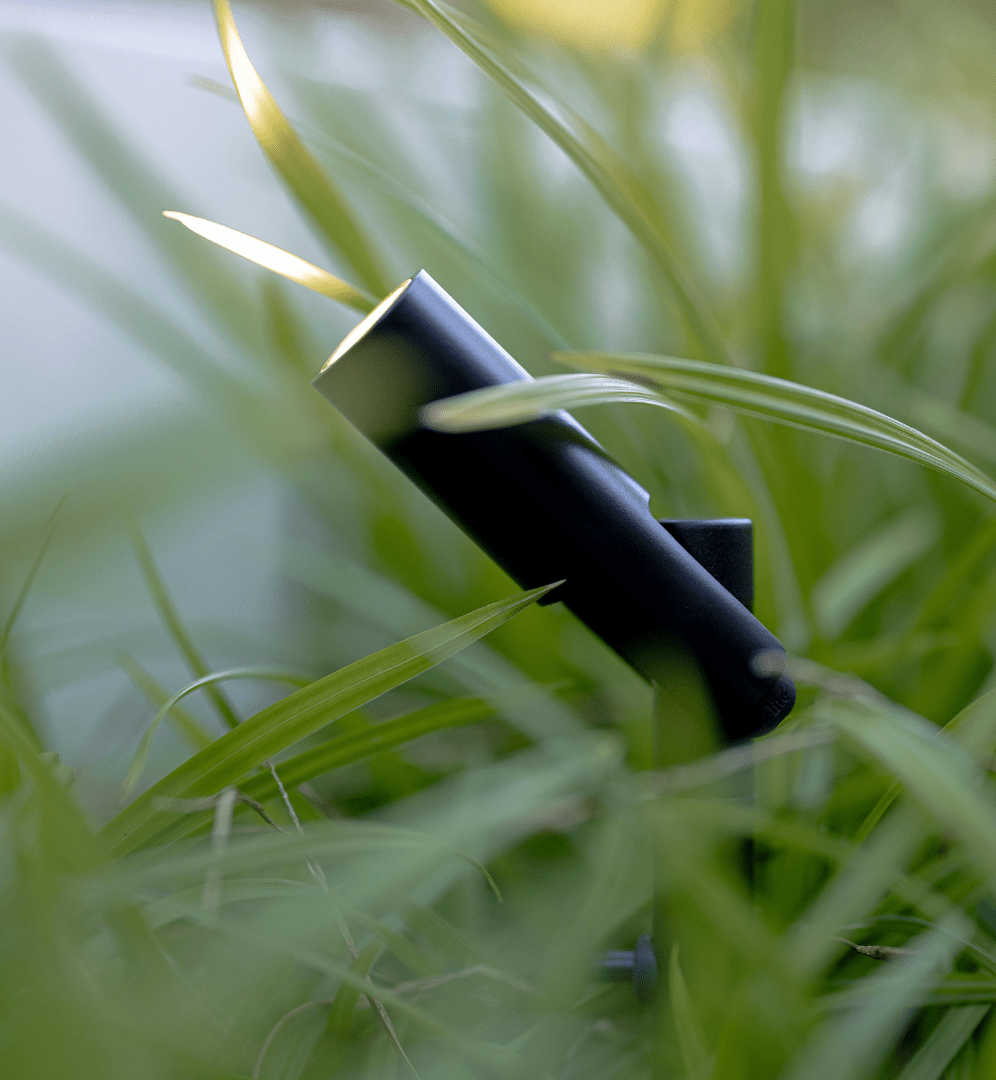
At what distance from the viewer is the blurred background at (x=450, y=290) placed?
1.10ft

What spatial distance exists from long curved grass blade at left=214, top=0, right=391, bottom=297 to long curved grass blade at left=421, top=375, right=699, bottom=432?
0.33 ft

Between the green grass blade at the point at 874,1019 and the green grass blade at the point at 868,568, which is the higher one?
the green grass blade at the point at 868,568

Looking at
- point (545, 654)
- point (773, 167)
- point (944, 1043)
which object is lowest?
point (944, 1043)

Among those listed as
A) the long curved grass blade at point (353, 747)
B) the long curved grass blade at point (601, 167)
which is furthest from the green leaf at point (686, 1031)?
the long curved grass blade at point (601, 167)

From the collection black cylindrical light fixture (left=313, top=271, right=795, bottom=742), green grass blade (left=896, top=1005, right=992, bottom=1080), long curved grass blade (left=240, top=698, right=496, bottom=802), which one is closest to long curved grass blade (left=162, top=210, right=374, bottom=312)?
black cylindrical light fixture (left=313, top=271, right=795, bottom=742)

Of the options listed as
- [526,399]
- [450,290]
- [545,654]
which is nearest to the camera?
[526,399]

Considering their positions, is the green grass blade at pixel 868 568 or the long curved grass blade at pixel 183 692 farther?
the green grass blade at pixel 868 568

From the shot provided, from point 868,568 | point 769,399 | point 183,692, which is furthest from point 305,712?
point 868,568

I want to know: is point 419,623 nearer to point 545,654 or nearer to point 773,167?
point 545,654

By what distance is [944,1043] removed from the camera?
21cm

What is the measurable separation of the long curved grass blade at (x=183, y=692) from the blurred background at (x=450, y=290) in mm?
80

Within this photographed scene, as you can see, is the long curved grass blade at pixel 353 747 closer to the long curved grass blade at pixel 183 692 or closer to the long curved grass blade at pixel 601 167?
the long curved grass blade at pixel 183 692

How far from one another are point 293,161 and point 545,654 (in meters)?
0.24

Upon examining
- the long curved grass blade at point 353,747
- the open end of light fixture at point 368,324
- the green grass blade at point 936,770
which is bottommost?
the green grass blade at point 936,770
